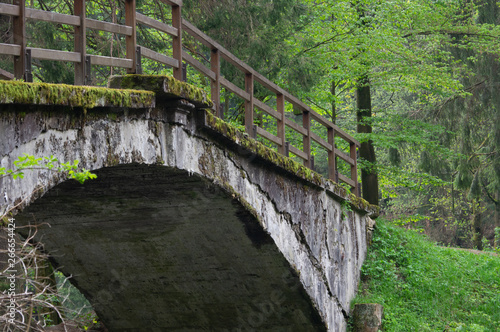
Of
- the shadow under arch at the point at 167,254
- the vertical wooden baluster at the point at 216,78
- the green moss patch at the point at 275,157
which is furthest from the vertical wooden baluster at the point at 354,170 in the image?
the vertical wooden baluster at the point at 216,78

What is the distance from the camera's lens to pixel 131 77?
6309 mm

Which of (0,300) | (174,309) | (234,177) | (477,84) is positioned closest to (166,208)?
(234,177)

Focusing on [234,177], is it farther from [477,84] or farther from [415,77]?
[477,84]

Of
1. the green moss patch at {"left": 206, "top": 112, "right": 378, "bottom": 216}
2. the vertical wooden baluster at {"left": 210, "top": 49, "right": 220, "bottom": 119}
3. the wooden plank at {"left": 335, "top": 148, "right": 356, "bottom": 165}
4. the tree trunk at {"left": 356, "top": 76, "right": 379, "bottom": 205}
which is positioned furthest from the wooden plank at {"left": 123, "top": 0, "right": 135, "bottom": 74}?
the tree trunk at {"left": 356, "top": 76, "right": 379, "bottom": 205}

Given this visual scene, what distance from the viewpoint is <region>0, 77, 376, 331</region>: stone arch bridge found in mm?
5438

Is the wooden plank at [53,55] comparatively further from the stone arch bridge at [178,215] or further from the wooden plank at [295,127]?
the wooden plank at [295,127]

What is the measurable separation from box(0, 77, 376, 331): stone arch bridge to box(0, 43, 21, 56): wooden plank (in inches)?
15.5

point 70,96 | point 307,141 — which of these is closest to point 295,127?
point 307,141

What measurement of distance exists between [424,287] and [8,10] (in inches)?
380

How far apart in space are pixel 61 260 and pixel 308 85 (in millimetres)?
6289

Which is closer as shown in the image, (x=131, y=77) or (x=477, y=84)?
(x=131, y=77)

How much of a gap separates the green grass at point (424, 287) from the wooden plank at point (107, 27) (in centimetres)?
703

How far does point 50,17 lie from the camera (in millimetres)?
5410

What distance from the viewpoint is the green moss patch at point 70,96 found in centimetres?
459
